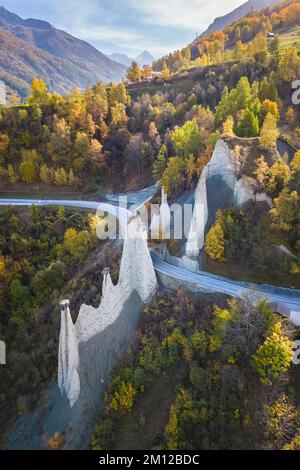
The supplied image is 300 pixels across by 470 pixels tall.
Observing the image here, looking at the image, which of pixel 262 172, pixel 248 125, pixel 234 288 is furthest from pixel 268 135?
pixel 234 288

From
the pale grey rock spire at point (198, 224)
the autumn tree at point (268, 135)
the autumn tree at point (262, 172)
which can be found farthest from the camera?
the autumn tree at point (268, 135)

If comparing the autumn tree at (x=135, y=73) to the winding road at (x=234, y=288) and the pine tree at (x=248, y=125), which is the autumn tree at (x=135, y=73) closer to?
the pine tree at (x=248, y=125)

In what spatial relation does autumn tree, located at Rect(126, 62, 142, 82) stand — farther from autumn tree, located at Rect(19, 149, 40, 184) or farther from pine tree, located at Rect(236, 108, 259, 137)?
pine tree, located at Rect(236, 108, 259, 137)

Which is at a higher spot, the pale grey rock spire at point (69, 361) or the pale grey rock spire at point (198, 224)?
the pale grey rock spire at point (198, 224)

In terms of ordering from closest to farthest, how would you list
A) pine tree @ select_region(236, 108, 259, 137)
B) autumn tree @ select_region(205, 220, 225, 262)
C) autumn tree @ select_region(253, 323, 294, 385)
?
autumn tree @ select_region(253, 323, 294, 385)
autumn tree @ select_region(205, 220, 225, 262)
pine tree @ select_region(236, 108, 259, 137)

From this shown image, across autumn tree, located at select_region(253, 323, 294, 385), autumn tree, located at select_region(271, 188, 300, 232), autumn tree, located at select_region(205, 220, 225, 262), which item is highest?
autumn tree, located at select_region(271, 188, 300, 232)

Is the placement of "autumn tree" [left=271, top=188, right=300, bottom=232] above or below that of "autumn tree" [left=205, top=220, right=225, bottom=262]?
above

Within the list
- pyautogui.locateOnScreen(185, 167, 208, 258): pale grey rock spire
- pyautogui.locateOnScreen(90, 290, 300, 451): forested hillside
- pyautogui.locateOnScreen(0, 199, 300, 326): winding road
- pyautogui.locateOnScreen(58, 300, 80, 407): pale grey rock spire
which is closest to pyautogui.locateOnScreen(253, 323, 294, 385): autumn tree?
pyautogui.locateOnScreen(90, 290, 300, 451): forested hillside

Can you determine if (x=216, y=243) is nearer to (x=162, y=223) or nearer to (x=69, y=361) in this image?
(x=162, y=223)

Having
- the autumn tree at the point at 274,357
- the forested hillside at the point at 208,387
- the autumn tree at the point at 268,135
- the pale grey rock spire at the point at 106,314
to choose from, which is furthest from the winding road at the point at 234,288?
the autumn tree at the point at 268,135
